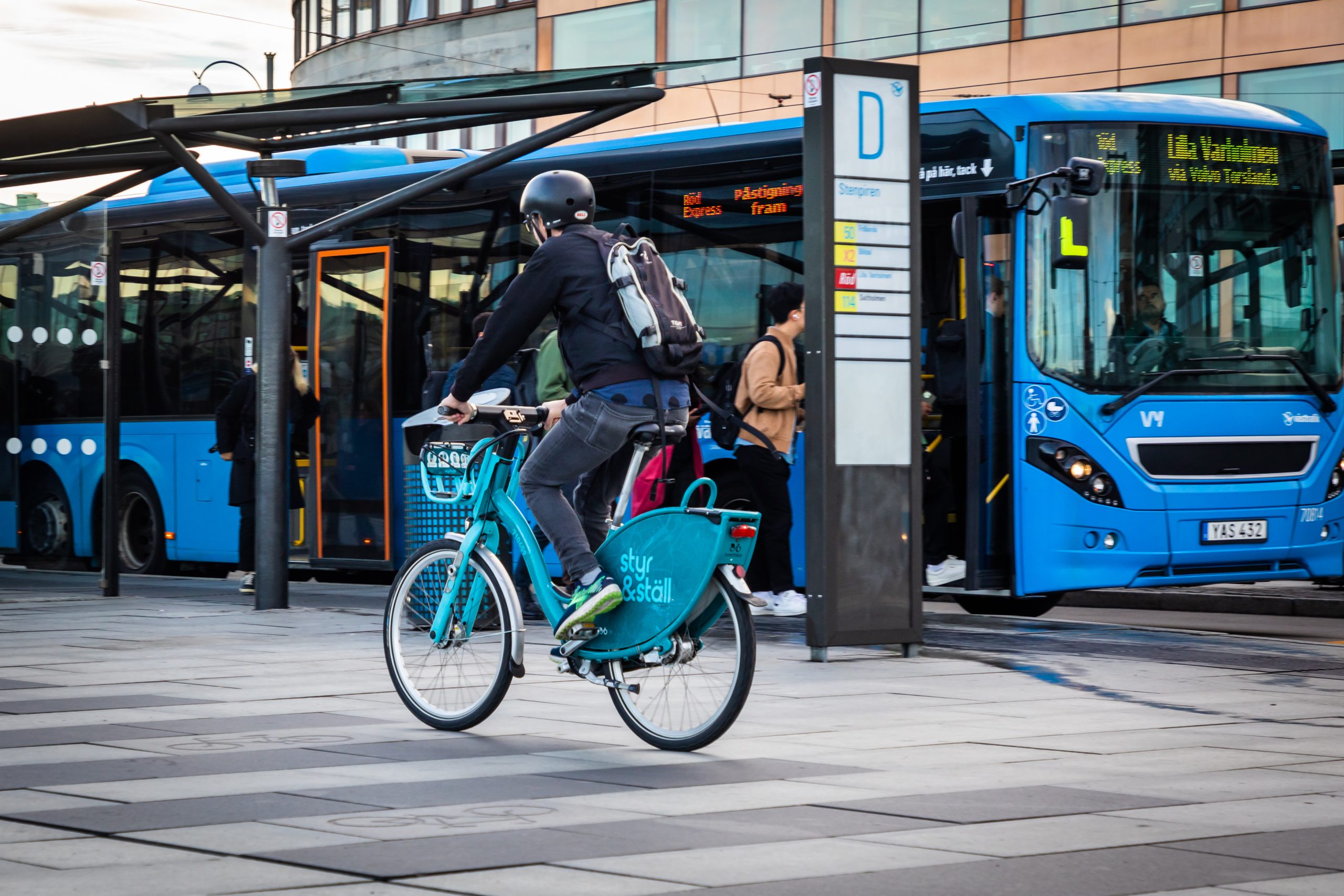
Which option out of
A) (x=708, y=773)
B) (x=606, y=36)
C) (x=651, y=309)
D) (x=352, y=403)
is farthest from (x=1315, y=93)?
(x=708, y=773)

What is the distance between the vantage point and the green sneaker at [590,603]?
6.50 meters

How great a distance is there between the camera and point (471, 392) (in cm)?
686

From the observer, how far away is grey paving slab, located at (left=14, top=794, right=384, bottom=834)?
5.11 m

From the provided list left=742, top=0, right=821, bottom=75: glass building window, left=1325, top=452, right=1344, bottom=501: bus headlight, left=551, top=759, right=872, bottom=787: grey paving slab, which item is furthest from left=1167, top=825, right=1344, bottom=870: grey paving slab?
left=742, top=0, right=821, bottom=75: glass building window

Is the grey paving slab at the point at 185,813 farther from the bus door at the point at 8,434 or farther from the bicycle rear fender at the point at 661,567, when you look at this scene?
the bus door at the point at 8,434

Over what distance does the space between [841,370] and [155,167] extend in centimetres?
603

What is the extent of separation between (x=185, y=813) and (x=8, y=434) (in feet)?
38.3

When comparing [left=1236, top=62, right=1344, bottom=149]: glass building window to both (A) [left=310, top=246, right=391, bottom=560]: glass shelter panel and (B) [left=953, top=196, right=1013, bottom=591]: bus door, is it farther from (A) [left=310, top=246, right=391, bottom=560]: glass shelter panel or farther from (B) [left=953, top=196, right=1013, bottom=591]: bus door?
(B) [left=953, top=196, right=1013, bottom=591]: bus door

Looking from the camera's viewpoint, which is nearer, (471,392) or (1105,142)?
(471,392)

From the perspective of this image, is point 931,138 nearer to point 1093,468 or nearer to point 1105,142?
point 1105,142

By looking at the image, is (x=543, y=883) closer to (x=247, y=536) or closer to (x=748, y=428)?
(x=748, y=428)

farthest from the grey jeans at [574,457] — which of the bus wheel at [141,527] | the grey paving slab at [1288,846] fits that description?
the bus wheel at [141,527]

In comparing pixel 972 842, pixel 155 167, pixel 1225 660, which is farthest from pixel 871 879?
pixel 155 167

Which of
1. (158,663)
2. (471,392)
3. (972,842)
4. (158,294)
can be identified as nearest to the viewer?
(972,842)
